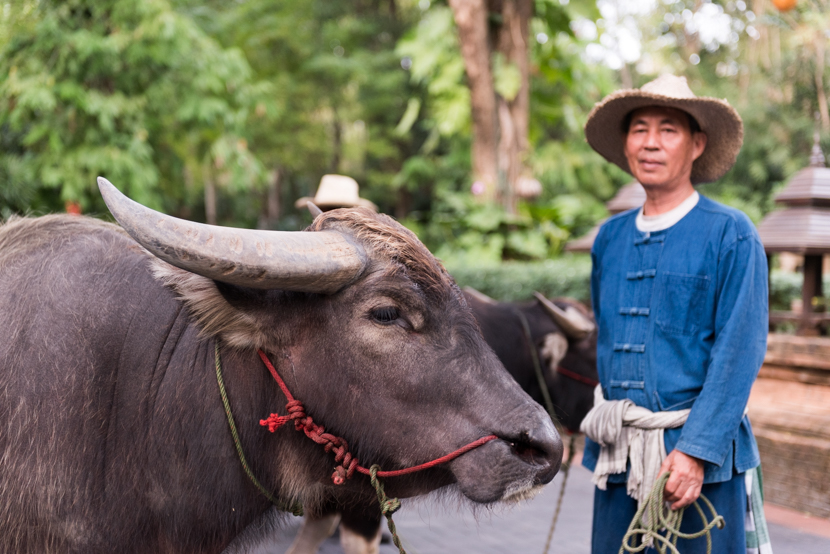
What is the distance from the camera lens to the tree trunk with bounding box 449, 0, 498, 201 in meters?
12.0

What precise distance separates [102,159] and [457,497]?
26.4 ft

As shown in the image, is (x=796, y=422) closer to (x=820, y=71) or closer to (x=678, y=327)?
(x=678, y=327)

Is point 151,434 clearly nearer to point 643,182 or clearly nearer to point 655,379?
point 655,379

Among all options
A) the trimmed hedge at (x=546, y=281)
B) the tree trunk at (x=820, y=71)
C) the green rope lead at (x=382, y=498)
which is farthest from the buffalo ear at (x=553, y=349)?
the tree trunk at (x=820, y=71)

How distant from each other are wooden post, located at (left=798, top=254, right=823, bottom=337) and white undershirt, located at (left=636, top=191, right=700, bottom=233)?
4.46 m

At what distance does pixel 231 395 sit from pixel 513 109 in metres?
11.8

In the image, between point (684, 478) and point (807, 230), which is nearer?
point (684, 478)

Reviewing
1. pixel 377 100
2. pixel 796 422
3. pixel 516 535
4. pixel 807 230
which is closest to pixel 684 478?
pixel 516 535

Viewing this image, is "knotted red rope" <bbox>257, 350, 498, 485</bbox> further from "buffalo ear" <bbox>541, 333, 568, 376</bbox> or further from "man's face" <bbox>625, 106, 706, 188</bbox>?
"buffalo ear" <bbox>541, 333, 568, 376</bbox>

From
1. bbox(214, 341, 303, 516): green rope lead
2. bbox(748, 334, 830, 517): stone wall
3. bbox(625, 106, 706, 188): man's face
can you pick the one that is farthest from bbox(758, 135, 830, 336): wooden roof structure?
bbox(214, 341, 303, 516): green rope lead

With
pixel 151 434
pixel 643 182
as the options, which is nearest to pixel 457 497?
pixel 151 434

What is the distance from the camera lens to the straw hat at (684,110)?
2762 millimetres

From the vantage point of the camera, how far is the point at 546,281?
9.51 metres

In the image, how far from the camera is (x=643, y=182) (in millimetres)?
2820
